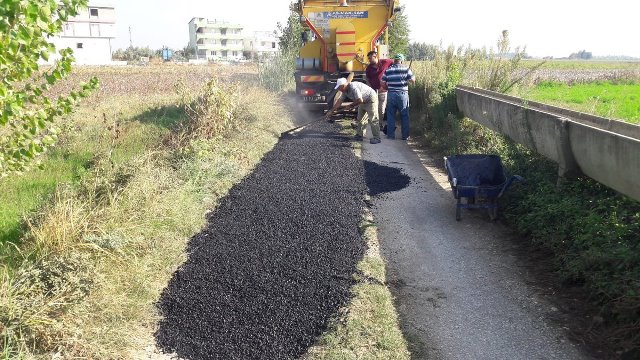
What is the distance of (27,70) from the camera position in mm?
2824

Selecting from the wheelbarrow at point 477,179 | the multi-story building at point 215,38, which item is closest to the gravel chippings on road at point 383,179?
the wheelbarrow at point 477,179

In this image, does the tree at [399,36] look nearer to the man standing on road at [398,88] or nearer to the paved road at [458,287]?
the man standing on road at [398,88]

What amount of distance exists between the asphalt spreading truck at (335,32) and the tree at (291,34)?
23.1ft

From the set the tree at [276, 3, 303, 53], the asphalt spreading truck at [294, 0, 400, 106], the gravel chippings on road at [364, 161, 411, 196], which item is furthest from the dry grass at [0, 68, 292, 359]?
the tree at [276, 3, 303, 53]

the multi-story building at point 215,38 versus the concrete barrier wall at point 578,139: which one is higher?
the multi-story building at point 215,38

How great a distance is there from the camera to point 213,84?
9.01 metres

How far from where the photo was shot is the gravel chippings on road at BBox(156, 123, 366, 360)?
337 centimetres

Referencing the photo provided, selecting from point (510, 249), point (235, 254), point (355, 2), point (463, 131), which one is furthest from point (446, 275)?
point (355, 2)

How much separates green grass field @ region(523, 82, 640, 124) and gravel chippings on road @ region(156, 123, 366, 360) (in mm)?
4142

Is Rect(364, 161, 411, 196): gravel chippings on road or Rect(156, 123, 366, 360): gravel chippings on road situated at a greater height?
Rect(364, 161, 411, 196): gravel chippings on road

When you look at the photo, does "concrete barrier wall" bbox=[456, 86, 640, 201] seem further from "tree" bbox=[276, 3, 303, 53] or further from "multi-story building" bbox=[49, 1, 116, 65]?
"multi-story building" bbox=[49, 1, 116, 65]

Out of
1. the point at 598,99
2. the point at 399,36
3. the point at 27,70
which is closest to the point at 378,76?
the point at 598,99

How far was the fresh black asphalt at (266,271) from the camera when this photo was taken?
337cm

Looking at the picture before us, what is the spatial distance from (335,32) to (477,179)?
7556mm
